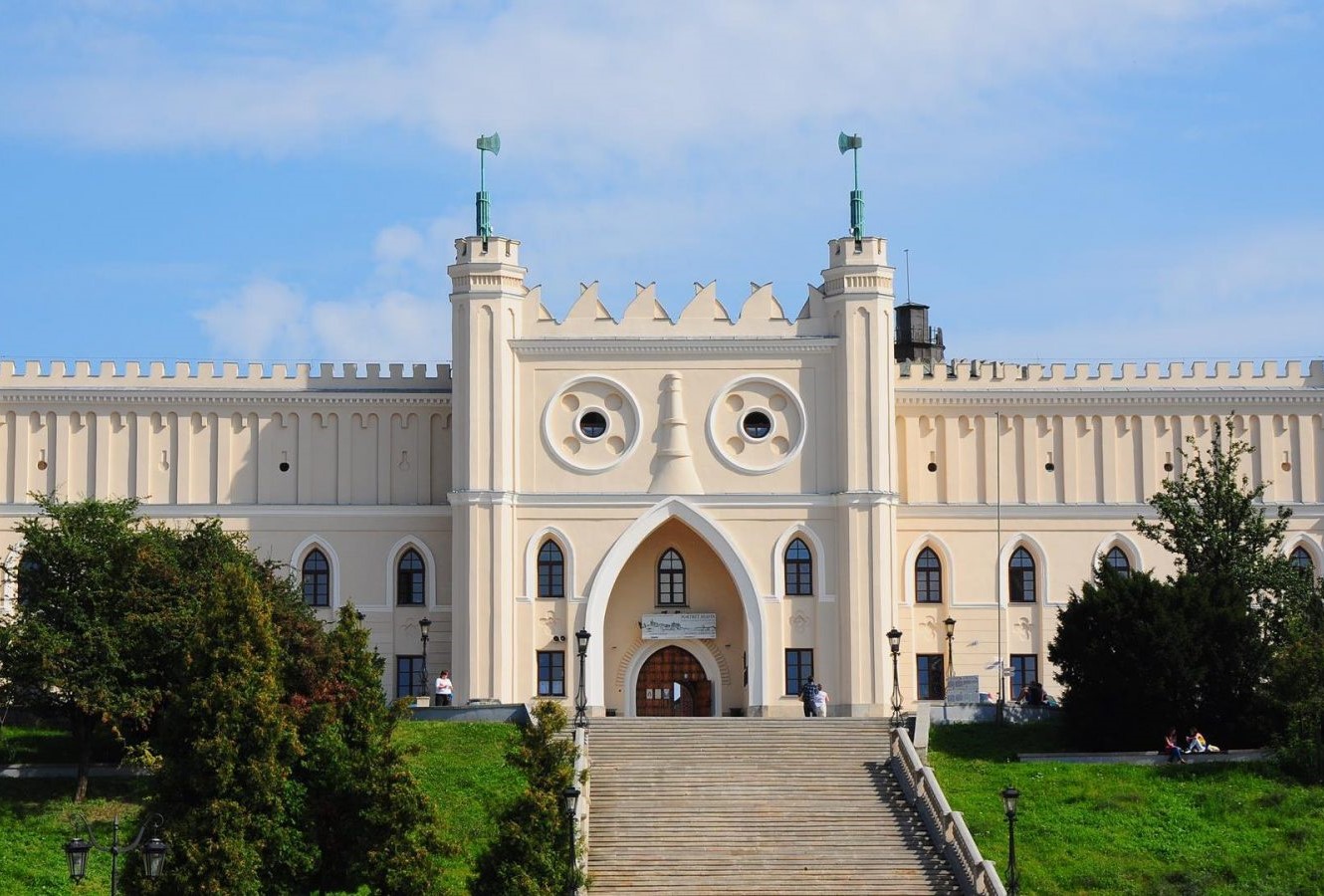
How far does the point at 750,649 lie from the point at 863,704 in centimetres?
290

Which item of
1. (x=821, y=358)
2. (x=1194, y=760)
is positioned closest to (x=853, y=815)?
(x=1194, y=760)

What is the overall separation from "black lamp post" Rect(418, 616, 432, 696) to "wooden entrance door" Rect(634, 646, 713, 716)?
4.94 metres

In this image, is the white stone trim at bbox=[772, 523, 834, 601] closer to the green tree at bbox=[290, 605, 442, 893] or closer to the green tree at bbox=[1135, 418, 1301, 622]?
the green tree at bbox=[1135, 418, 1301, 622]

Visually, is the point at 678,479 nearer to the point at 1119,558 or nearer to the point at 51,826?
the point at 1119,558

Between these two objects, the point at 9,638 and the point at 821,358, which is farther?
the point at 821,358

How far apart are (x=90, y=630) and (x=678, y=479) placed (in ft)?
49.7

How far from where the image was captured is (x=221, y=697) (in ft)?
136

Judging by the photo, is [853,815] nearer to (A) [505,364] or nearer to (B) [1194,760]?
(B) [1194,760]

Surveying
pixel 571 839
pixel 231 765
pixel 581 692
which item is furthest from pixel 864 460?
pixel 231 765

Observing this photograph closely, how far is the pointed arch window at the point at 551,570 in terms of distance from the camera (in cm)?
5678

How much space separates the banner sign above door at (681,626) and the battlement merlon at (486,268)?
8303 millimetres

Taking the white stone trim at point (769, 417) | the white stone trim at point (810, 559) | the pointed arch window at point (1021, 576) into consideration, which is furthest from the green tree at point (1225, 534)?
the white stone trim at point (769, 417)

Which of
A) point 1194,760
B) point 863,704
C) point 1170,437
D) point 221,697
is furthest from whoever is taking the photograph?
point 1170,437

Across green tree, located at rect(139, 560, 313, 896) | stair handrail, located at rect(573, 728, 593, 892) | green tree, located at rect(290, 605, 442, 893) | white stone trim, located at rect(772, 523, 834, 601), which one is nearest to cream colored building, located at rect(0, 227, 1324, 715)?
white stone trim, located at rect(772, 523, 834, 601)
